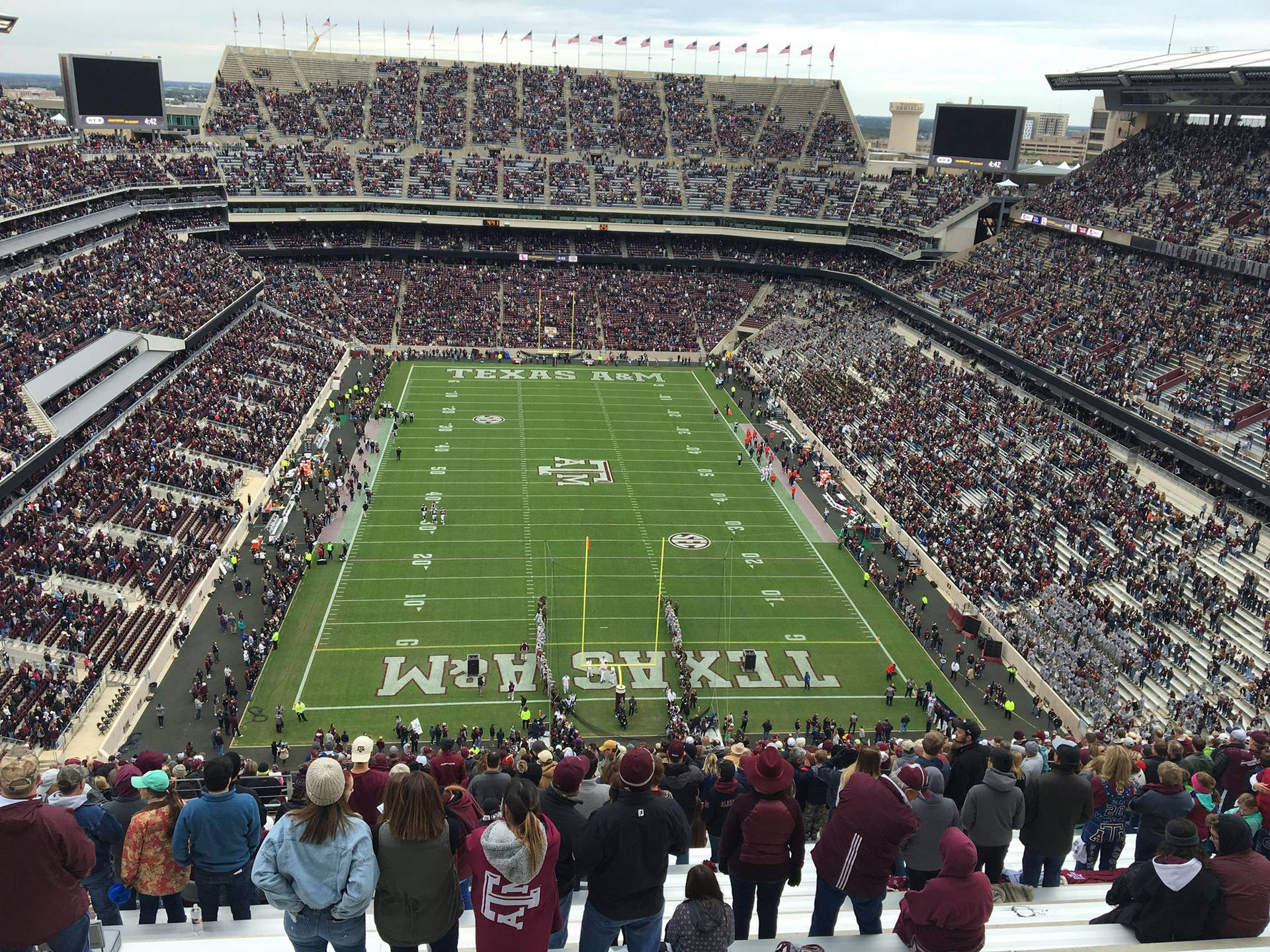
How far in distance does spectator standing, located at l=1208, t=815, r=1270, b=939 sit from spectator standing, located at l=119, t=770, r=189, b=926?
21.0 feet

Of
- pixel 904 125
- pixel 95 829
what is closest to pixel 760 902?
pixel 95 829

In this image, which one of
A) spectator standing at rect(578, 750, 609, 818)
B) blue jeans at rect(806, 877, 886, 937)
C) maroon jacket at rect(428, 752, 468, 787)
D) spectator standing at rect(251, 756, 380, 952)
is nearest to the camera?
spectator standing at rect(251, 756, 380, 952)

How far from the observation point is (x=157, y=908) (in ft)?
23.0

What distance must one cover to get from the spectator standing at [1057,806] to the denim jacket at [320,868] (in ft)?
16.4

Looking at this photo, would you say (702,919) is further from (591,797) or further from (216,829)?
(216,829)

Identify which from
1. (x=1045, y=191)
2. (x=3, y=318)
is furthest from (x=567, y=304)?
(x=3, y=318)

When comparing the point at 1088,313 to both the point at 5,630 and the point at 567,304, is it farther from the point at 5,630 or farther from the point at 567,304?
the point at 5,630

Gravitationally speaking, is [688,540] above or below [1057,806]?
below

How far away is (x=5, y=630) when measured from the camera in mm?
22516

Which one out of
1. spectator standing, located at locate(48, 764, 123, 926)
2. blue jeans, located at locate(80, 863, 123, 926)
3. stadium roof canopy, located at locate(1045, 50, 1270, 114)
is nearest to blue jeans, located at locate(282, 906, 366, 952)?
spectator standing, located at locate(48, 764, 123, 926)

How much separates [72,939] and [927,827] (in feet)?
17.1

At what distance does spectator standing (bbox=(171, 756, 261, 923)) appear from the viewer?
19.9 ft

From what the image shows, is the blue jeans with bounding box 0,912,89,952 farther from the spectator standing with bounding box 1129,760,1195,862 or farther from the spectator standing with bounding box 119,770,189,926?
the spectator standing with bounding box 1129,760,1195,862

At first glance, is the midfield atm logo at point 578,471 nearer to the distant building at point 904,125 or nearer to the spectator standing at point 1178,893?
the spectator standing at point 1178,893
